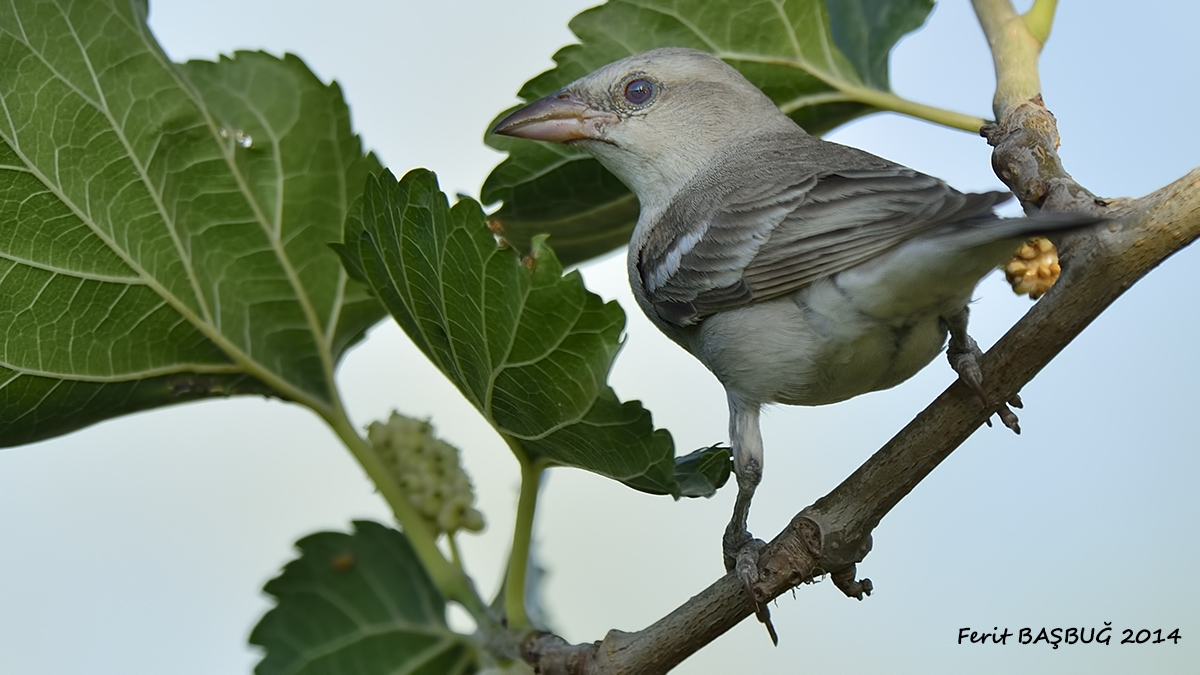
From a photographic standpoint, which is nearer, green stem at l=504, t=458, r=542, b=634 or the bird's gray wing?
the bird's gray wing

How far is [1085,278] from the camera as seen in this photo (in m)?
1.76

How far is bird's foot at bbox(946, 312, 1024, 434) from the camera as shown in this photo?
1.86 m

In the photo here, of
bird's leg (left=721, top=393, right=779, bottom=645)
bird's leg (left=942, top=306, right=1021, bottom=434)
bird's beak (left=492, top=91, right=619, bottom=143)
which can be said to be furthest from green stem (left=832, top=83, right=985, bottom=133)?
bird's leg (left=721, top=393, right=779, bottom=645)

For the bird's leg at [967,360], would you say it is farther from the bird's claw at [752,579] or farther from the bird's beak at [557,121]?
the bird's beak at [557,121]

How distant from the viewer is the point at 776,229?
91.1 inches

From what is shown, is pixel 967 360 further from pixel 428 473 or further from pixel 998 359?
pixel 428 473

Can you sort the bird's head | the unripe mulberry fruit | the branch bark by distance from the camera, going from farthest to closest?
the bird's head
the unripe mulberry fruit
the branch bark

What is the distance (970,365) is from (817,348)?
34 centimetres

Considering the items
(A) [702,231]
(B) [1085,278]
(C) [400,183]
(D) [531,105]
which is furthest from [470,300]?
(B) [1085,278]

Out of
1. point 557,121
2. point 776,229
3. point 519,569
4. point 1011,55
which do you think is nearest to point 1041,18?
point 1011,55

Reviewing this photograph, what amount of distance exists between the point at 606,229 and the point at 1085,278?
4.98ft

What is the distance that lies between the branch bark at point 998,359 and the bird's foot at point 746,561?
0.04ft

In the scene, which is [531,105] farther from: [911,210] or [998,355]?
[998,355]

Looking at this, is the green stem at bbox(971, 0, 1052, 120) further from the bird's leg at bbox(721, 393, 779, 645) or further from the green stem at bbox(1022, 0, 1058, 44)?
the bird's leg at bbox(721, 393, 779, 645)
